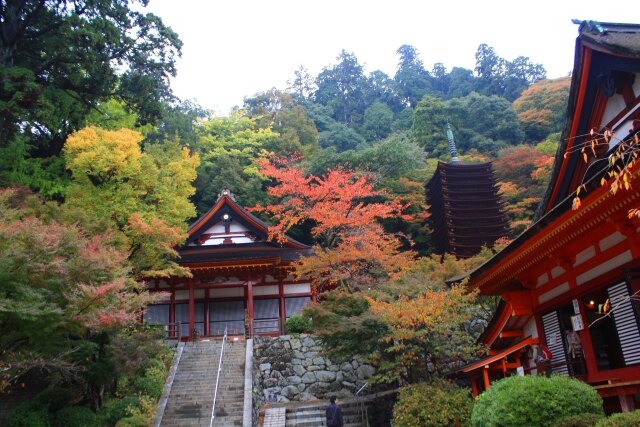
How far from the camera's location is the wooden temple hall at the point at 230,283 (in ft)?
80.1

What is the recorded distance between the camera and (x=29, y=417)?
1355 cm

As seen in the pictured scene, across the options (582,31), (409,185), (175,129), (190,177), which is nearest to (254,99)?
(175,129)

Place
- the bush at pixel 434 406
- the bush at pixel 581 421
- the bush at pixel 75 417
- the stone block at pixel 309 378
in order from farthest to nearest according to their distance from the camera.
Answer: the stone block at pixel 309 378
the bush at pixel 75 417
the bush at pixel 434 406
the bush at pixel 581 421

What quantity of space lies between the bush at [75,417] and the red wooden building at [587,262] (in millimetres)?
10360

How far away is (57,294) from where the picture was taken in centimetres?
1182

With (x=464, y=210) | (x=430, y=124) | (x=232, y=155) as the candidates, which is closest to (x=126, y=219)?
(x=464, y=210)

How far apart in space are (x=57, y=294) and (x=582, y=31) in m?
12.1

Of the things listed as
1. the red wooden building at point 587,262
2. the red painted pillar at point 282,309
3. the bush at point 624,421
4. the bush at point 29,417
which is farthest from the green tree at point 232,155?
the bush at point 624,421

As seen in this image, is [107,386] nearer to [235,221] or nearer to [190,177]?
[190,177]

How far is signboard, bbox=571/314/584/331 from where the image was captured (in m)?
8.88

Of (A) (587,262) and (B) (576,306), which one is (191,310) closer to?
(B) (576,306)

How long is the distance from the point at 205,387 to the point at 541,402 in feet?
41.1

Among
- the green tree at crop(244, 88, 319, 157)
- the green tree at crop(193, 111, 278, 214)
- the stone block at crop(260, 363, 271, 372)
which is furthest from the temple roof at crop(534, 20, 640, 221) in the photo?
the green tree at crop(244, 88, 319, 157)

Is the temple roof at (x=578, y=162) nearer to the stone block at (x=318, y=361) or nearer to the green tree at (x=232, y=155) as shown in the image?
the stone block at (x=318, y=361)
